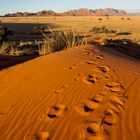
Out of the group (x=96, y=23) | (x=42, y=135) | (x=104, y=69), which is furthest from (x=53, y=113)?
(x=96, y=23)

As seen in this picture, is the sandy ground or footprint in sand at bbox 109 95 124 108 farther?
footprint in sand at bbox 109 95 124 108

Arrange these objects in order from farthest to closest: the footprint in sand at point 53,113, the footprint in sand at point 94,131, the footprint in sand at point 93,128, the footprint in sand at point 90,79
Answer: the footprint in sand at point 90,79
the footprint in sand at point 53,113
the footprint in sand at point 93,128
the footprint in sand at point 94,131

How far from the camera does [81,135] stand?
4.84 metres

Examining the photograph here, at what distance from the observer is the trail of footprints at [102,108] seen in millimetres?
4887

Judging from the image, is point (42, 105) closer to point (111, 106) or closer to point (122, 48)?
point (111, 106)

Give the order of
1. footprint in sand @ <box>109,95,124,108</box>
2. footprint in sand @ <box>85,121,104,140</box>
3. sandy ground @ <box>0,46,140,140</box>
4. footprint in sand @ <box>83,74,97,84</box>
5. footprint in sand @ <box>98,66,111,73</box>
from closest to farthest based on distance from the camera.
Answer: footprint in sand @ <box>85,121,104,140</box>
sandy ground @ <box>0,46,140,140</box>
footprint in sand @ <box>109,95,124,108</box>
footprint in sand @ <box>83,74,97,84</box>
footprint in sand @ <box>98,66,111,73</box>

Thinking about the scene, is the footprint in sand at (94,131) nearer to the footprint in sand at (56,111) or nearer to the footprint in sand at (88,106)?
the footprint in sand at (88,106)

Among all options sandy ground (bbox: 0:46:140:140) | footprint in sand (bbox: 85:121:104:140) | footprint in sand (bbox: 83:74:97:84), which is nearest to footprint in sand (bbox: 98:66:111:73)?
sandy ground (bbox: 0:46:140:140)

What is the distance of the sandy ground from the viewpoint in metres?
4.99

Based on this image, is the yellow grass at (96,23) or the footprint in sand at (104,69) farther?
the yellow grass at (96,23)

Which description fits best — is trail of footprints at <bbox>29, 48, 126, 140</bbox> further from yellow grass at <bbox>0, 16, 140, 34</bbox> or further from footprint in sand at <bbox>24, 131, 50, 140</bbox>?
yellow grass at <bbox>0, 16, 140, 34</bbox>

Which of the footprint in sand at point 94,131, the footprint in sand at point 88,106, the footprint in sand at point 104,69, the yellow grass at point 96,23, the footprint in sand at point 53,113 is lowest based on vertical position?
the yellow grass at point 96,23

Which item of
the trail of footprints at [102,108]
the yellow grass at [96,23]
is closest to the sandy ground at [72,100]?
the trail of footprints at [102,108]

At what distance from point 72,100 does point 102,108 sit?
0.64 m
